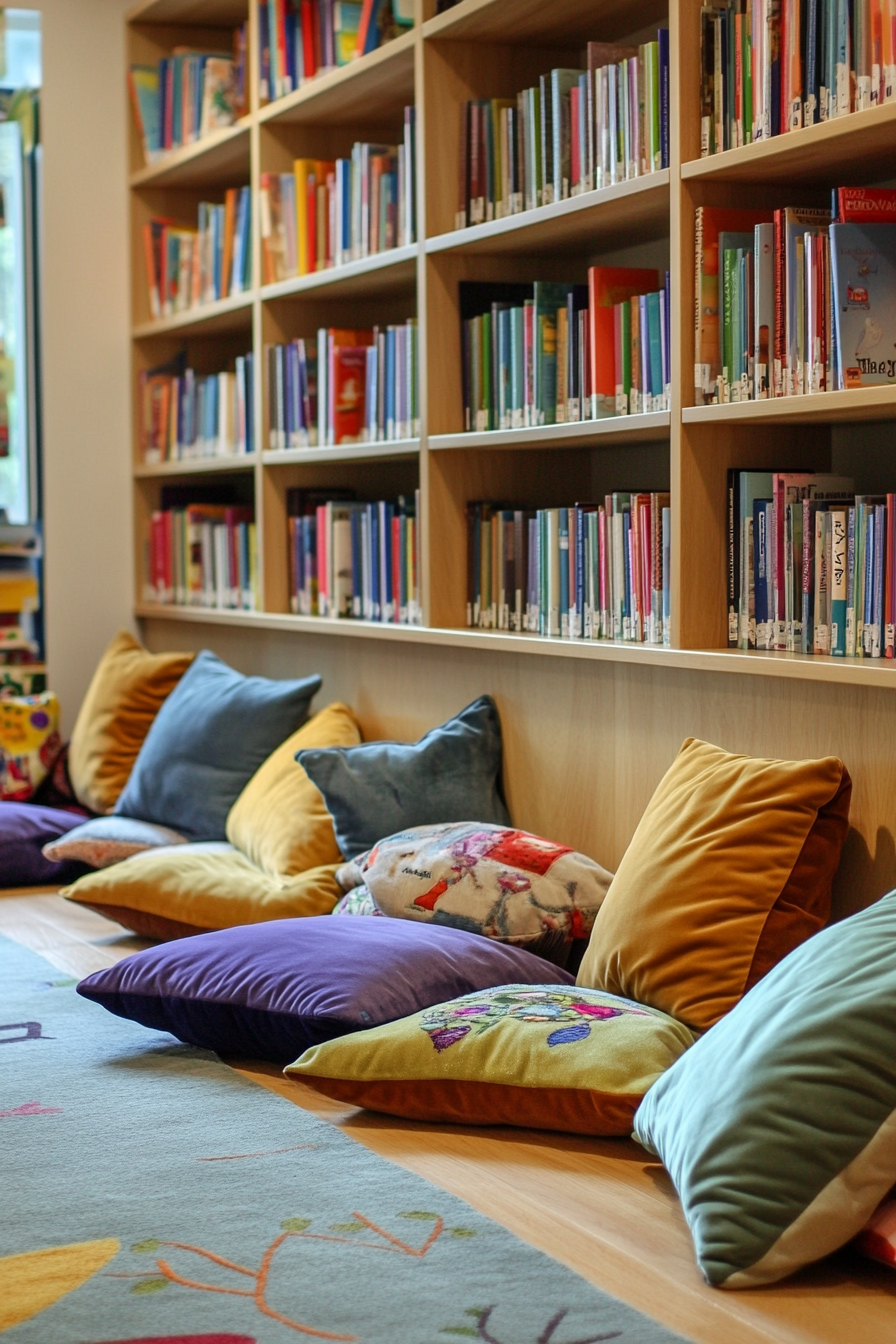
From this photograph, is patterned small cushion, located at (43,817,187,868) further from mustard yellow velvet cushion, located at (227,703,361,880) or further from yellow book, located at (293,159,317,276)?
yellow book, located at (293,159,317,276)

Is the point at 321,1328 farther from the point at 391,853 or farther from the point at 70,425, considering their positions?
the point at 70,425

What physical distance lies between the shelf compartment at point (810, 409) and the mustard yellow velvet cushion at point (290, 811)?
120 centimetres

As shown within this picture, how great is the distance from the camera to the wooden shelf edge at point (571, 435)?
2699mm

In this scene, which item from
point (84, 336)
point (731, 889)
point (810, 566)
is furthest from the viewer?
point (84, 336)

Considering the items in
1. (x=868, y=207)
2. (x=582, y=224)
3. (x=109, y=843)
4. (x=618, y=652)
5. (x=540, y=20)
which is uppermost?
(x=540, y=20)

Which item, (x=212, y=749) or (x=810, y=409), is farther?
(x=212, y=749)

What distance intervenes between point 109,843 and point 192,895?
0.75 m

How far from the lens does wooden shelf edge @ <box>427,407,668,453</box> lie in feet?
8.86

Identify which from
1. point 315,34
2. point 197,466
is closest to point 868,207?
point 315,34

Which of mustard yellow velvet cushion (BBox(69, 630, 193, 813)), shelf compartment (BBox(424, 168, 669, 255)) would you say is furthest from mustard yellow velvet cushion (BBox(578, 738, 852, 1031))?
mustard yellow velvet cushion (BBox(69, 630, 193, 813))

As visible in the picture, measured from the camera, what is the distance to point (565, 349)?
300 centimetres

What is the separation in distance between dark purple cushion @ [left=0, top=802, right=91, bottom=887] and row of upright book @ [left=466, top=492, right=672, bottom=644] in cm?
133

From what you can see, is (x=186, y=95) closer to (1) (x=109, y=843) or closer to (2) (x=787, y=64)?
(1) (x=109, y=843)

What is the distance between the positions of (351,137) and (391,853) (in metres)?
2.14
